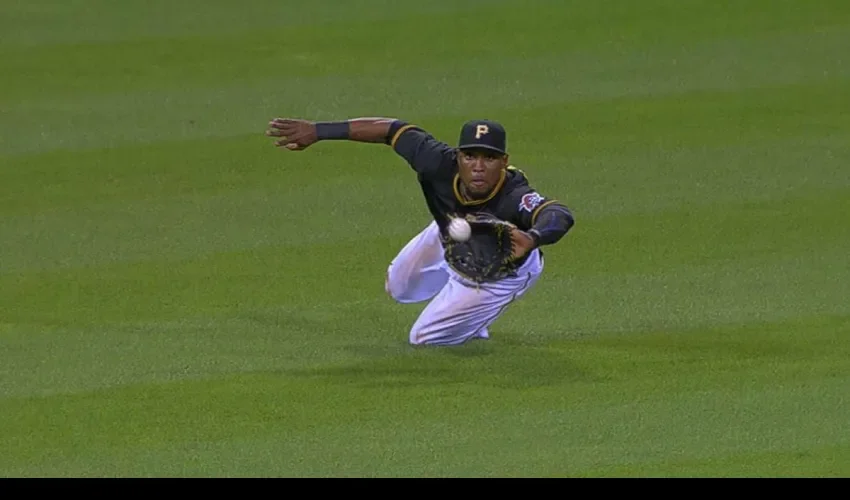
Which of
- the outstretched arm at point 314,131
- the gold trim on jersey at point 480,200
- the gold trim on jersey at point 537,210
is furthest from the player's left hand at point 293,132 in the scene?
the gold trim on jersey at point 537,210

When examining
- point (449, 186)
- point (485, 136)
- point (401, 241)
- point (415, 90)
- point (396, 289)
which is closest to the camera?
point (485, 136)

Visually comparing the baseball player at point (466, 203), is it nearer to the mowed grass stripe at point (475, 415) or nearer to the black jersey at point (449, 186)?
the black jersey at point (449, 186)

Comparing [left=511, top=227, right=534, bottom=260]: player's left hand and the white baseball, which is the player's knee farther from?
[left=511, top=227, right=534, bottom=260]: player's left hand

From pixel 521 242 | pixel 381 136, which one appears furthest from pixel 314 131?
pixel 521 242

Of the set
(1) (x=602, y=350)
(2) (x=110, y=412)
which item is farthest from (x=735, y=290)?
(2) (x=110, y=412)

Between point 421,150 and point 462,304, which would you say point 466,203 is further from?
point 462,304

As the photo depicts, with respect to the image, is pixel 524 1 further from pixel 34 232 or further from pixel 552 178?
pixel 34 232

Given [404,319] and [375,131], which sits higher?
[375,131]
